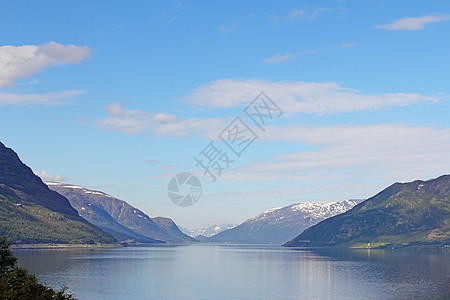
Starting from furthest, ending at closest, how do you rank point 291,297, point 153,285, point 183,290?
point 153,285
point 183,290
point 291,297

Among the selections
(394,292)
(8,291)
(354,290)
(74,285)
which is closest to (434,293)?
(394,292)

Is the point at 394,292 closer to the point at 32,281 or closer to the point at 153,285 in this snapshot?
the point at 153,285

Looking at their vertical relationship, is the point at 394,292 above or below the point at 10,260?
below

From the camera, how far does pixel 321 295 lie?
6727 inches

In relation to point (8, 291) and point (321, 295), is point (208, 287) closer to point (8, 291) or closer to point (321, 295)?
point (321, 295)

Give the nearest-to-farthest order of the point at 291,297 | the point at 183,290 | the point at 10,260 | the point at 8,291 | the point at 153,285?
the point at 8,291 < the point at 10,260 < the point at 291,297 < the point at 183,290 < the point at 153,285

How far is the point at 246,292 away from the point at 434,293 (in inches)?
2411

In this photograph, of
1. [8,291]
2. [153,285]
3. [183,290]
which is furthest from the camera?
[153,285]

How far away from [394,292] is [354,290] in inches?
551

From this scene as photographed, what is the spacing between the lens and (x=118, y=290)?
172000 mm

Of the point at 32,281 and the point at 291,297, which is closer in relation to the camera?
the point at 32,281

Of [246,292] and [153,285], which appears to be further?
[153,285]

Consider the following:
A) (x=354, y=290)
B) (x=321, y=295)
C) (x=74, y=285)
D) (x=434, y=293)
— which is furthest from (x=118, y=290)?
(x=434, y=293)

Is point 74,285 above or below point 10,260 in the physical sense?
below
